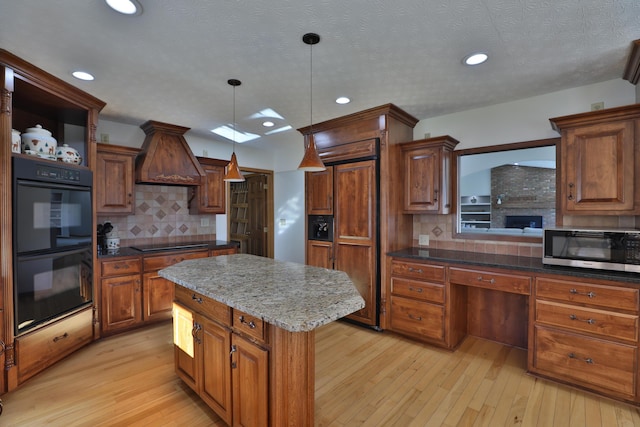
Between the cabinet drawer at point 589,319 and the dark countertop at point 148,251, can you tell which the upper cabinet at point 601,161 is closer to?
the cabinet drawer at point 589,319

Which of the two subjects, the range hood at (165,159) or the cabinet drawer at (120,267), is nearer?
the cabinet drawer at (120,267)

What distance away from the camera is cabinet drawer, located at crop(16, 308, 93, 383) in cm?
229

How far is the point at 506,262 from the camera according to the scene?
8.63ft

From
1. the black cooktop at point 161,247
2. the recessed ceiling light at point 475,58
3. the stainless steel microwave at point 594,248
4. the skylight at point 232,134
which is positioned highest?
the recessed ceiling light at point 475,58

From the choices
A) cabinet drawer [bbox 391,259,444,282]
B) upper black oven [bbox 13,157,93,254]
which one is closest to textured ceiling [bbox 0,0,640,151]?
upper black oven [bbox 13,157,93,254]

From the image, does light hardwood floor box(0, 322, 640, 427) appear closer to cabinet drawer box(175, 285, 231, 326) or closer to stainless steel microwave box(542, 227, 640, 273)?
cabinet drawer box(175, 285, 231, 326)

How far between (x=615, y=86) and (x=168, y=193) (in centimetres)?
502

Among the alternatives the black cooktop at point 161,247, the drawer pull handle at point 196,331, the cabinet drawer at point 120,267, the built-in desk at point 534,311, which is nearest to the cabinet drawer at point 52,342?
the cabinet drawer at point 120,267

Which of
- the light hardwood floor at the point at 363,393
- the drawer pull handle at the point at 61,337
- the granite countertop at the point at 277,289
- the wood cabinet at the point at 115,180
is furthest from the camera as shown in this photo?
the wood cabinet at the point at 115,180

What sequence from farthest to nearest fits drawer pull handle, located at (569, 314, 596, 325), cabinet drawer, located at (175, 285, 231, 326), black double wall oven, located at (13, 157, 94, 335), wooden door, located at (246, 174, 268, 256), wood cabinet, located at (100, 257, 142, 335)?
wooden door, located at (246, 174, 268, 256) < wood cabinet, located at (100, 257, 142, 335) < black double wall oven, located at (13, 157, 94, 335) < drawer pull handle, located at (569, 314, 596, 325) < cabinet drawer, located at (175, 285, 231, 326)

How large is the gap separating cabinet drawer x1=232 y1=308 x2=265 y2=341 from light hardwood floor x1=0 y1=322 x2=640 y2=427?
83 cm

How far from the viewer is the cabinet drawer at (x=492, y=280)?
2463mm

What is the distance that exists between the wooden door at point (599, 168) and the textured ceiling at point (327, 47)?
1.76ft

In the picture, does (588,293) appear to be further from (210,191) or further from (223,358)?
(210,191)
